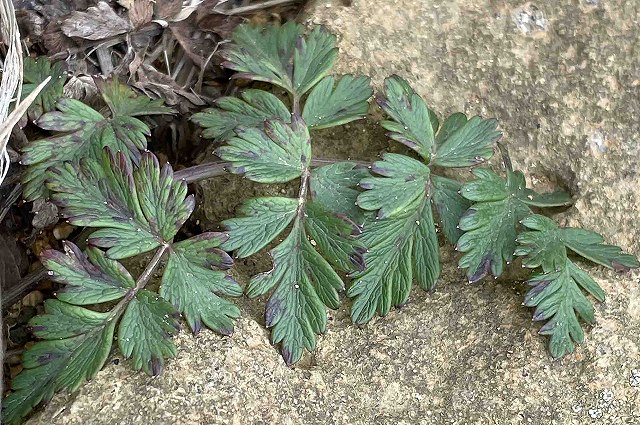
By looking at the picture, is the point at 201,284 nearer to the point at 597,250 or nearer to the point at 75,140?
the point at 75,140

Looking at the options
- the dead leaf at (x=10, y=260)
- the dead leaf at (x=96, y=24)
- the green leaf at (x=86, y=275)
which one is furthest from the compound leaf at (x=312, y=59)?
the dead leaf at (x=10, y=260)

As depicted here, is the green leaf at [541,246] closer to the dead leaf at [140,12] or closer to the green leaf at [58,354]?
the green leaf at [58,354]

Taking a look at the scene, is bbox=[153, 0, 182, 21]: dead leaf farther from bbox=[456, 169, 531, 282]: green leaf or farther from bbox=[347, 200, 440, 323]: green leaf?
bbox=[456, 169, 531, 282]: green leaf

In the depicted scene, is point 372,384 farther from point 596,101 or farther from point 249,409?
point 596,101

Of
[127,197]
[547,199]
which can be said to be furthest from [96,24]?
[547,199]

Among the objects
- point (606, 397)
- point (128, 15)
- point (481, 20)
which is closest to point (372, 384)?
point (606, 397)

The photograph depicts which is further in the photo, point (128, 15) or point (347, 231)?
point (128, 15)

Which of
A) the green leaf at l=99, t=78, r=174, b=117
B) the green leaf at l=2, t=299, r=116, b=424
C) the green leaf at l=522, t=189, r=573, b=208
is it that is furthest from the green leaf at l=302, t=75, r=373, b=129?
the green leaf at l=2, t=299, r=116, b=424
